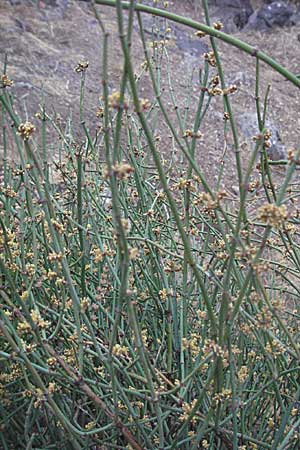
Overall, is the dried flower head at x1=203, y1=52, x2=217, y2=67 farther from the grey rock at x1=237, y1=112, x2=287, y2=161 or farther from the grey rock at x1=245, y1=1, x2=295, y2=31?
the grey rock at x1=245, y1=1, x2=295, y2=31

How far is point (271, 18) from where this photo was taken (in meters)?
7.04

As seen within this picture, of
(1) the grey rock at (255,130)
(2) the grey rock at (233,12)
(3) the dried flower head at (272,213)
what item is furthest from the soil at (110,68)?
(3) the dried flower head at (272,213)

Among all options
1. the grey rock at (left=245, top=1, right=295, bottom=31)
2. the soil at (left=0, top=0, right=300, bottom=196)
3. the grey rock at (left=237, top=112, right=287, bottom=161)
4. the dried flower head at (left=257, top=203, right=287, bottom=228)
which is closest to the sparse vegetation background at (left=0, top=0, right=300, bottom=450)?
the dried flower head at (left=257, top=203, right=287, bottom=228)

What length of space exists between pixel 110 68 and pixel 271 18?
2573 mm

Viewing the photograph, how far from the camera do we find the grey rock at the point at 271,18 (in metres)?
6.99

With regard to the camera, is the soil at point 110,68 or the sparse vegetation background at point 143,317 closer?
the sparse vegetation background at point 143,317

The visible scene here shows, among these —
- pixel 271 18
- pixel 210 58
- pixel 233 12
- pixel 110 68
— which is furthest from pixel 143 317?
pixel 233 12

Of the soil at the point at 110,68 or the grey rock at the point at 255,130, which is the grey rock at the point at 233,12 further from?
the grey rock at the point at 255,130

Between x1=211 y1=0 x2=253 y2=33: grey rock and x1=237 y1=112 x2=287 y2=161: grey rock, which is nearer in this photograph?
x1=237 y1=112 x2=287 y2=161: grey rock

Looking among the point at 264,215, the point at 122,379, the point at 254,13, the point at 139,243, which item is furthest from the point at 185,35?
the point at 264,215

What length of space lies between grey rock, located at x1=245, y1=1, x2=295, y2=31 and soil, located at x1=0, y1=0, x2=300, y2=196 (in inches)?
4.4

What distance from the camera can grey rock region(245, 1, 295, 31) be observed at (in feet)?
22.9

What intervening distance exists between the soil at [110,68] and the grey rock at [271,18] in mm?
111

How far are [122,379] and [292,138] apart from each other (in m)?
3.96
